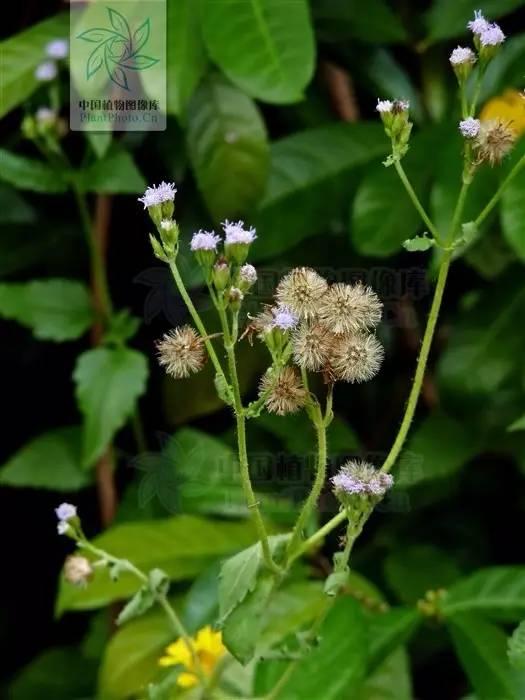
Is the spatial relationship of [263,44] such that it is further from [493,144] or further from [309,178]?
[493,144]

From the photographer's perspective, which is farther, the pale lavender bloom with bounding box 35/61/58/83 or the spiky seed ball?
the pale lavender bloom with bounding box 35/61/58/83

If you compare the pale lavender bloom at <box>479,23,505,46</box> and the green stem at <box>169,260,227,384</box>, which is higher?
the pale lavender bloom at <box>479,23,505,46</box>

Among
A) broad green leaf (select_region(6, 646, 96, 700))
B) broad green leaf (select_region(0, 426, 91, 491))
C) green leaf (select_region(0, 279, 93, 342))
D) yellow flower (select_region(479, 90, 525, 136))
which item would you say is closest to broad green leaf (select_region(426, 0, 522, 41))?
yellow flower (select_region(479, 90, 525, 136))

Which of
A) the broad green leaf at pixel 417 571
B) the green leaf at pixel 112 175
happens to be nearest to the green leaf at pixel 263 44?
the green leaf at pixel 112 175

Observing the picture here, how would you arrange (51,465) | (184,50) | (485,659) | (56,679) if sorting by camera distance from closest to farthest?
(485,659)
(184,50)
(51,465)
(56,679)

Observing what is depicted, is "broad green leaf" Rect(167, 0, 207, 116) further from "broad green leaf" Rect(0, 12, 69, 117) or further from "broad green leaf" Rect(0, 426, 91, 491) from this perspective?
"broad green leaf" Rect(0, 426, 91, 491)

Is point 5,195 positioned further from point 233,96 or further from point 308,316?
point 308,316

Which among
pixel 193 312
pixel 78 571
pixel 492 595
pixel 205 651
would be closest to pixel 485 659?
pixel 492 595
